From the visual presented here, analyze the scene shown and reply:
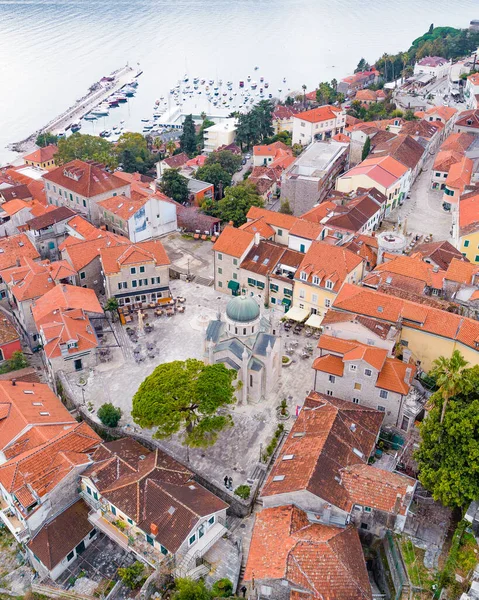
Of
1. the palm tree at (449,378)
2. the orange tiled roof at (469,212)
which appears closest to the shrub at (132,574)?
the palm tree at (449,378)

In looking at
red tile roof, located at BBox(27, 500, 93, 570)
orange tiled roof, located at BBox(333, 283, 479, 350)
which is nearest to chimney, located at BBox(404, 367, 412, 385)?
orange tiled roof, located at BBox(333, 283, 479, 350)

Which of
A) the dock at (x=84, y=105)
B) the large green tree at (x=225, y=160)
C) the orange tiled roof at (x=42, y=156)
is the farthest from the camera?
the dock at (x=84, y=105)

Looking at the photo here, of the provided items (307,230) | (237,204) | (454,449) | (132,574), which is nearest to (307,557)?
(454,449)

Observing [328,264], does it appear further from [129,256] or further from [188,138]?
[188,138]

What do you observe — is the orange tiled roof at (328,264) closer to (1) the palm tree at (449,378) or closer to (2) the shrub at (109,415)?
(1) the palm tree at (449,378)

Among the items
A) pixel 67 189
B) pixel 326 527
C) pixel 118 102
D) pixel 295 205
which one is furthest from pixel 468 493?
pixel 118 102

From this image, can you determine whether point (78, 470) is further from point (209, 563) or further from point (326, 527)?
point (326, 527)
